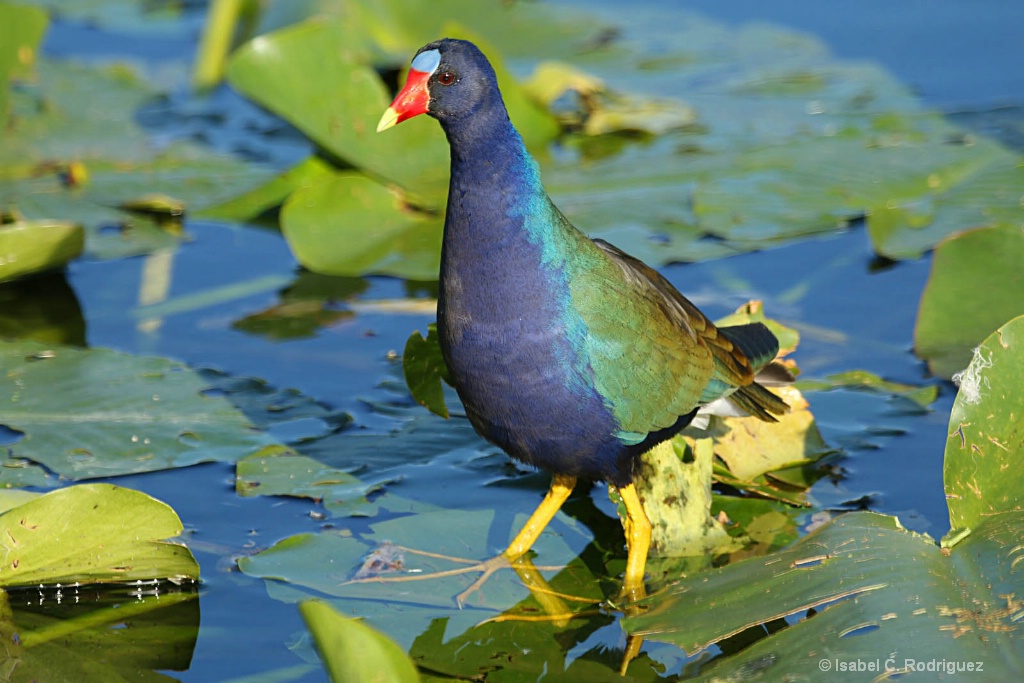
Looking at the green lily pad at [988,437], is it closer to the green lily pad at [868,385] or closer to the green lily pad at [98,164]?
the green lily pad at [868,385]

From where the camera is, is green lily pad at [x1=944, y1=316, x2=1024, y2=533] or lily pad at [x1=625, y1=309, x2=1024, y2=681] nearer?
lily pad at [x1=625, y1=309, x2=1024, y2=681]

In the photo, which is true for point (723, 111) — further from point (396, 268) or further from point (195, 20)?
point (195, 20)

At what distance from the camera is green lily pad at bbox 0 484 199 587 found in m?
2.10

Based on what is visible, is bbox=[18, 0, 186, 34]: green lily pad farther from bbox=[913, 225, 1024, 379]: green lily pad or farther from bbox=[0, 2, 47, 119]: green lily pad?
bbox=[913, 225, 1024, 379]: green lily pad

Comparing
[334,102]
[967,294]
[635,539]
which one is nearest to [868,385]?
[967,294]

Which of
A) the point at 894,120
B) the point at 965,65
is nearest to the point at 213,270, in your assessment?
the point at 894,120

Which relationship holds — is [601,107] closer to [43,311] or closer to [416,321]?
[416,321]

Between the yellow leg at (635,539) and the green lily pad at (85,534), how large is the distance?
79 cm

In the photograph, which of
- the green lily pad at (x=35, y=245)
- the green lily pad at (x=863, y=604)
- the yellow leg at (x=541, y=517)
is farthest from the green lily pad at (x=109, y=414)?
the green lily pad at (x=863, y=604)

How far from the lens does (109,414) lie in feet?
8.84

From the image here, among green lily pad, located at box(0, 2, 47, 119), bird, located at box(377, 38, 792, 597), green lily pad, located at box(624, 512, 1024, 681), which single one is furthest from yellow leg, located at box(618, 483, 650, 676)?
green lily pad, located at box(0, 2, 47, 119)

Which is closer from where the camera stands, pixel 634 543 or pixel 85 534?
pixel 85 534

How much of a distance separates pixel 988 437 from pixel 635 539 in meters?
0.68

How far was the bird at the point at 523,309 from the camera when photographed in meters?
2.18
